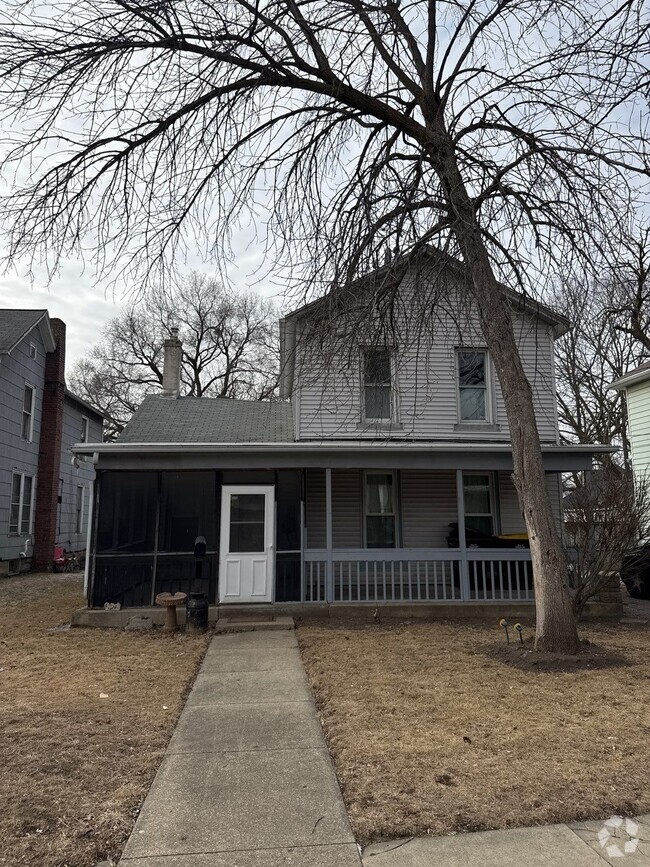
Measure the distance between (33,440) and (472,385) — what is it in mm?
13743

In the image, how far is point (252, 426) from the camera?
1451 cm

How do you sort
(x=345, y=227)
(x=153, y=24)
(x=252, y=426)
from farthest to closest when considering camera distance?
Result: (x=252, y=426), (x=345, y=227), (x=153, y=24)

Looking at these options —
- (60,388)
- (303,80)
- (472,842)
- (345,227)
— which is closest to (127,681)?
(472,842)

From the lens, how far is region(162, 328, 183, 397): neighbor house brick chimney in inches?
679

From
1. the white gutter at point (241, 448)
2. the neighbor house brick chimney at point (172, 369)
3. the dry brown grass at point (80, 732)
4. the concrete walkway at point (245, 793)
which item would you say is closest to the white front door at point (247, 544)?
the white gutter at point (241, 448)

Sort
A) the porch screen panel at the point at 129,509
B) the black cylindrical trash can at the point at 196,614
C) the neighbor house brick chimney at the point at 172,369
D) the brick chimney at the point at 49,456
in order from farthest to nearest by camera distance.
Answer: the brick chimney at the point at 49,456
the neighbor house brick chimney at the point at 172,369
the porch screen panel at the point at 129,509
the black cylindrical trash can at the point at 196,614

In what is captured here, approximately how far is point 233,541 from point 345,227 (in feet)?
19.6

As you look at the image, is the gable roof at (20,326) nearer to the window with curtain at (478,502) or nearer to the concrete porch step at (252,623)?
the concrete porch step at (252,623)

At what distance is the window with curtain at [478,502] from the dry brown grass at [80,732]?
664 centimetres

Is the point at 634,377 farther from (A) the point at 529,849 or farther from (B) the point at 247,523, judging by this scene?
(A) the point at 529,849

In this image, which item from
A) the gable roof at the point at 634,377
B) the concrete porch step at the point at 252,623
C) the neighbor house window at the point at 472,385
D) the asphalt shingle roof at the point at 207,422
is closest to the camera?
the concrete porch step at the point at 252,623

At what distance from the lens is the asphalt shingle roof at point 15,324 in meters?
16.5

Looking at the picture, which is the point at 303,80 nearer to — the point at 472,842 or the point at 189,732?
the point at 189,732
